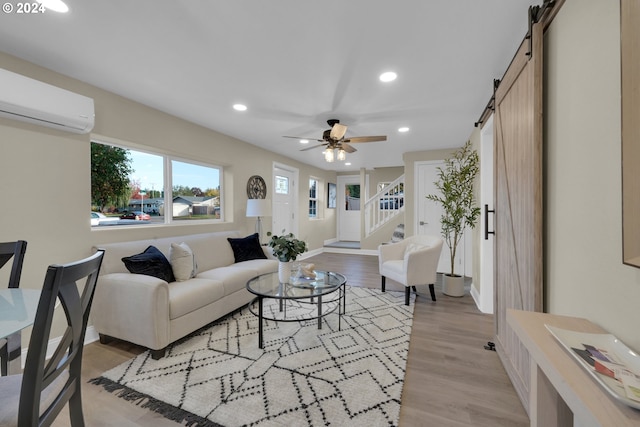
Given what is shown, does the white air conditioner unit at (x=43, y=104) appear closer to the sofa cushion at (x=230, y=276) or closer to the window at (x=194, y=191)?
the window at (x=194, y=191)

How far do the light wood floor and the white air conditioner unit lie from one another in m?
1.93

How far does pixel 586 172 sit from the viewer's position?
43.4 inches

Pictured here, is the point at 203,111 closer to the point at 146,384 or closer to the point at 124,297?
the point at 124,297

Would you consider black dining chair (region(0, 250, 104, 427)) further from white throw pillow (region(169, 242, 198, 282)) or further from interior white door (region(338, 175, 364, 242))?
interior white door (region(338, 175, 364, 242))

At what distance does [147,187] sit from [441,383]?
3592 mm

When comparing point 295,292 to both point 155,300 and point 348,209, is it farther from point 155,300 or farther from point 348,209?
point 348,209

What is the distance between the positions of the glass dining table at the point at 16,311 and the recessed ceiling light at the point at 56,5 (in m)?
1.61

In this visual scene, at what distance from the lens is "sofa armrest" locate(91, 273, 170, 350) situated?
2.09 metres

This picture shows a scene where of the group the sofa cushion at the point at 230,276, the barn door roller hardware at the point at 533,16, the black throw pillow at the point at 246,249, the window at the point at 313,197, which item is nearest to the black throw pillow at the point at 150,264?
the sofa cushion at the point at 230,276

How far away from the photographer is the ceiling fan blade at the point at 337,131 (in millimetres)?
3018

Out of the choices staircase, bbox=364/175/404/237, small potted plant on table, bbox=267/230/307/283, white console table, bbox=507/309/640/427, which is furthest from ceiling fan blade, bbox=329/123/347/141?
Result: staircase, bbox=364/175/404/237

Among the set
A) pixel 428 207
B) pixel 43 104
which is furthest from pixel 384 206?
pixel 43 104

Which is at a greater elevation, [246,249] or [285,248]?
[285,248]

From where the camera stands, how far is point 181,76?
2.32 meters
